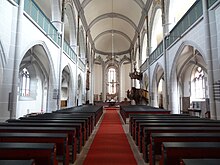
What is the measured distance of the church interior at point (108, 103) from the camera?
254 cm

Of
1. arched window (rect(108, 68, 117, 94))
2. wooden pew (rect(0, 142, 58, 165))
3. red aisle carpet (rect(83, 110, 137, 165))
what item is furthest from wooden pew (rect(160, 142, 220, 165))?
arched window (rect(108, 68, 117, 94))

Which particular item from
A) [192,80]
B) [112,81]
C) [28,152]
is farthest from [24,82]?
[112,81]

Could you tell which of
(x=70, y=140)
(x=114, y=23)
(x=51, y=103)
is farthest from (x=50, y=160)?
(x=114, y=23)

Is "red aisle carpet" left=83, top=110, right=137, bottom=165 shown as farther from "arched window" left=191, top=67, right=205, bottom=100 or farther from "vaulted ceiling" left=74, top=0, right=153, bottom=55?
"vaulted ceiling" left=74, top=0, right=153, bottom=55

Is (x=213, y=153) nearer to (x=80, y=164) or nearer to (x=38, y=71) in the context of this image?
(x=80, y=164)

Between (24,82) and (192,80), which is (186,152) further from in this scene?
Result: (192,80)

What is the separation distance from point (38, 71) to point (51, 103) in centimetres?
649

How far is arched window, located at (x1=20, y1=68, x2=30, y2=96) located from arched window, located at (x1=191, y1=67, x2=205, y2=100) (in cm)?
1460

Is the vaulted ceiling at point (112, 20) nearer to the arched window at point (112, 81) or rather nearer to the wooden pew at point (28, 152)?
the arched window at point (112, 81)

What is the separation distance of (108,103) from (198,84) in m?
12.7

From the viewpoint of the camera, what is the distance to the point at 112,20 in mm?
21812

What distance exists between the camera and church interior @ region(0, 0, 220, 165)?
100 inches

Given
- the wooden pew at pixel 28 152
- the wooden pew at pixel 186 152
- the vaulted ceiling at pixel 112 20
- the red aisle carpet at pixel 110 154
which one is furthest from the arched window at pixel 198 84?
the wooden pew at pixel 28 152

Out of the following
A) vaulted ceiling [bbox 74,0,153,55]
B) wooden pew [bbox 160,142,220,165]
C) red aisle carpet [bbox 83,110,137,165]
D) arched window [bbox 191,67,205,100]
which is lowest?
red aisle carpet [bbox 83,110,137,165]
